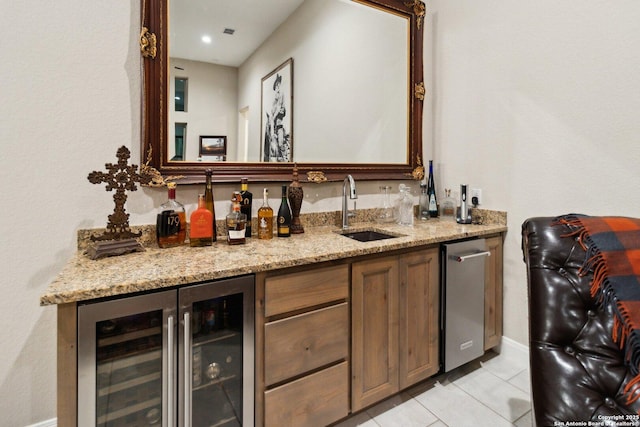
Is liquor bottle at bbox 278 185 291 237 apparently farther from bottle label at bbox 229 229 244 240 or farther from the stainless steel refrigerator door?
the stainless steel refrigerator door

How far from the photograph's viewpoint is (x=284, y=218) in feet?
5.88

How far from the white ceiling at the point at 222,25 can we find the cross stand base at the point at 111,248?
950 mm

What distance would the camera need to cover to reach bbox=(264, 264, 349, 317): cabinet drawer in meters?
1.31

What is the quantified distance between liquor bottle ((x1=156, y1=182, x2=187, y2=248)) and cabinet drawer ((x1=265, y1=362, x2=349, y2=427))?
81 cm

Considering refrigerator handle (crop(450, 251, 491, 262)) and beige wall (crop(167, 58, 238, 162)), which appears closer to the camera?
beige wall (crop(167, 58, 238, 162))

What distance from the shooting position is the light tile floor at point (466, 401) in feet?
5.40

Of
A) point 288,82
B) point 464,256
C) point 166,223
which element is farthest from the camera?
point 288,82

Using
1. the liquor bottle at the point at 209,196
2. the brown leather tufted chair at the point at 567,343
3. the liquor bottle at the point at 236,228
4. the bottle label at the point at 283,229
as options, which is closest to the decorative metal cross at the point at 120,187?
the liquor bottle at the point at 209,196

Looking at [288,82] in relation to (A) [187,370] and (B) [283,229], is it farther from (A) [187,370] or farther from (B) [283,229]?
(A) [187,370]

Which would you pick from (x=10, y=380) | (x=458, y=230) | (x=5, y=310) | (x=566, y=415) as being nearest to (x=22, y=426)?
(x=10, y=380)

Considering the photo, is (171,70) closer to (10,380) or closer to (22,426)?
(10,380)

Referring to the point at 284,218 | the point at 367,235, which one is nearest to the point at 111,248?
the point at 284,218

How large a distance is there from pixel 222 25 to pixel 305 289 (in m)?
1.47

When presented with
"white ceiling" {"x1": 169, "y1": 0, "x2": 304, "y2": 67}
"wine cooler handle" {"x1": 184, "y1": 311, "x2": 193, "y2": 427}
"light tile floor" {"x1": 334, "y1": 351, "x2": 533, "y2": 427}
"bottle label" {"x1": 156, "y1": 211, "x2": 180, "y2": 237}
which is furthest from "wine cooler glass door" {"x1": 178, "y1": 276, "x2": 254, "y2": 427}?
"white ceiling" {"x1": 169, "y1": 0, "x2": 304, "y2": 67}
